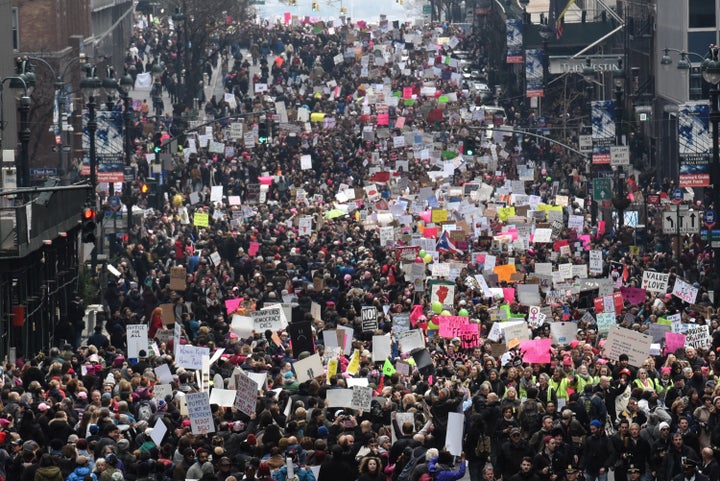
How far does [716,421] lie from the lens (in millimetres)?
25703

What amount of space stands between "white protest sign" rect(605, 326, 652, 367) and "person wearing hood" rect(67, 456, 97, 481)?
956cm

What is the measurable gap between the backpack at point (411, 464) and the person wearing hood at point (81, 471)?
3.45m

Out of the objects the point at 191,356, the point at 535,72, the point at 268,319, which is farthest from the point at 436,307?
the point at 535,72

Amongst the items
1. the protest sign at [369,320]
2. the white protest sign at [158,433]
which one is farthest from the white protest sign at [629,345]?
the white protest sign at [158,433]

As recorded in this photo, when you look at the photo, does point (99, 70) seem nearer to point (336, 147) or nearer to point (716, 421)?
point (336, 147)

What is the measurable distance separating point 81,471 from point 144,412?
4006mm

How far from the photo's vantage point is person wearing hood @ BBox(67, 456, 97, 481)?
2270 centimetres

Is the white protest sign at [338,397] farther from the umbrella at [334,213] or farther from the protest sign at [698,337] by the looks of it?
the umbrella at [334,213]

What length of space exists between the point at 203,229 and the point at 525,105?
44.0 meters

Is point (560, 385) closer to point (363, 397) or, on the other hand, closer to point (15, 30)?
point (363, 397)

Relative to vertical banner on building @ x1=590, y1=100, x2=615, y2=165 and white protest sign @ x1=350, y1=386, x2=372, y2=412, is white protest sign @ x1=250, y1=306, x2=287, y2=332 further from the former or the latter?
vertical banner on building @ x1=590, y1=100, x2=615, y2=165

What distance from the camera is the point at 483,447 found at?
26109 mm

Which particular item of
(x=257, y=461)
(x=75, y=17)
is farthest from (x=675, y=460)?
(x=75, y=17)

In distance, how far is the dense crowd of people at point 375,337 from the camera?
24531 mm
